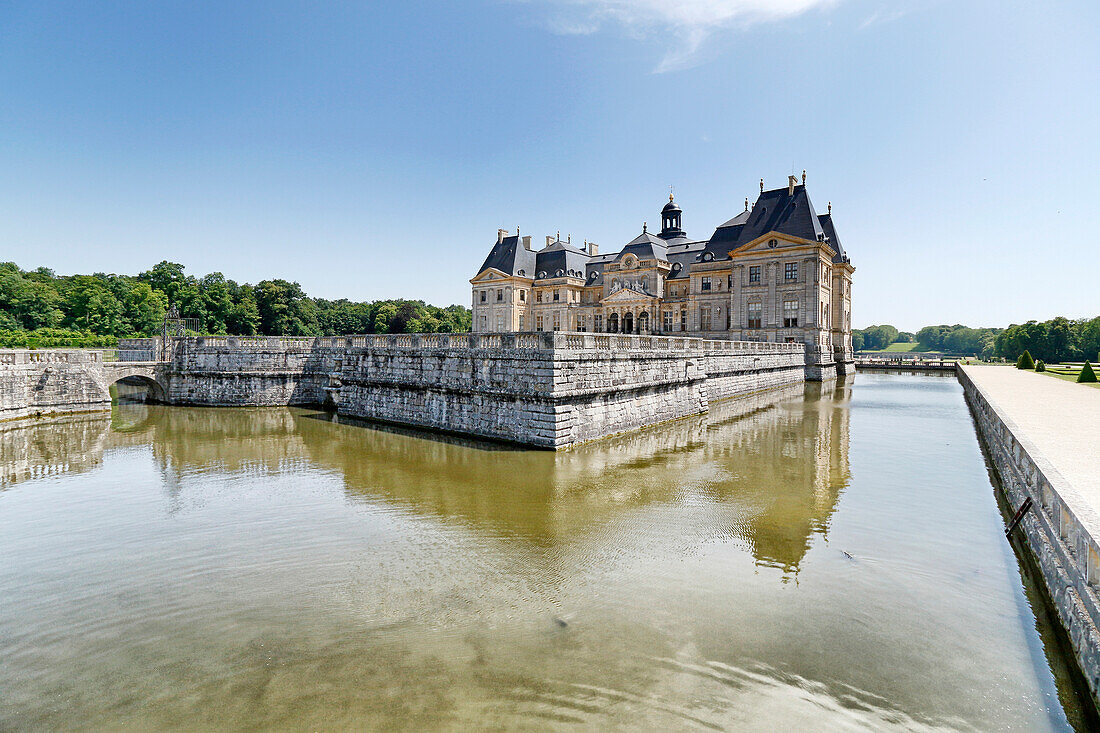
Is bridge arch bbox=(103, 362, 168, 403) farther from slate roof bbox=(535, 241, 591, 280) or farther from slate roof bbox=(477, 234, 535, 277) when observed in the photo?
slate roof bbox=(535, 241, 591, 280)

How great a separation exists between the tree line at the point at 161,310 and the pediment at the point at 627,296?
1428 inches

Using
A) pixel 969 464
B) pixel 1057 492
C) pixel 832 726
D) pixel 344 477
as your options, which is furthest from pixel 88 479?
pixel 969 464

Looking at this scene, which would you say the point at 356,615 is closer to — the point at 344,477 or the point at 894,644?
the point at 894,644

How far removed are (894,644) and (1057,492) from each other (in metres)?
3.13

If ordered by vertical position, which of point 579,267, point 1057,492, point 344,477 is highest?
point 579,267

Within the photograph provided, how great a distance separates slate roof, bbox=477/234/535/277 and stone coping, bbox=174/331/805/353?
36.5 m

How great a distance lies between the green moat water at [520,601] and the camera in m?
4.94

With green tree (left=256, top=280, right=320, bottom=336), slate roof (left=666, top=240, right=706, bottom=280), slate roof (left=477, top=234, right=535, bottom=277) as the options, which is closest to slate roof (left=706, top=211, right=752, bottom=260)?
slate roof (left=666, top=240, right=706, bottom=280)

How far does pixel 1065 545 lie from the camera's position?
245 inches

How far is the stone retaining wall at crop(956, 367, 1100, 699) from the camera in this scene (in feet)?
16.7

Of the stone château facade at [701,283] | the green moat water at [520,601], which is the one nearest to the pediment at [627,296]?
the stone château facade at [701,283]

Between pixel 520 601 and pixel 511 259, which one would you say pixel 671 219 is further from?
pixel 520 601

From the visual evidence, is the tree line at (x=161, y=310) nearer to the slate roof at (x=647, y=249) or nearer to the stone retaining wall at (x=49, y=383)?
the stone retaining wall at (x=49, y=383)

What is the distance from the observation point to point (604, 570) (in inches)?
311
